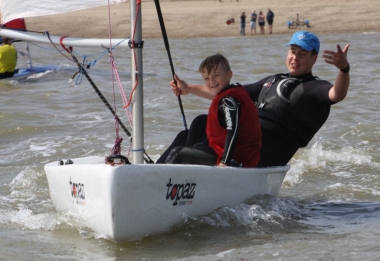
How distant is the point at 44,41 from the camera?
491 centimetres

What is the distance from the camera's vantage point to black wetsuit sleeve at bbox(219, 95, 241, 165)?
4215mm

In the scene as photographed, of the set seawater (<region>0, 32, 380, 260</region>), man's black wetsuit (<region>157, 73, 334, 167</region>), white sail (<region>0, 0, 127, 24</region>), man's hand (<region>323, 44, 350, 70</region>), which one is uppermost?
white sail (<region>0, 0, 127, 24</region>)

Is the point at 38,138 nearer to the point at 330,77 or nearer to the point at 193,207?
the point at 193,207

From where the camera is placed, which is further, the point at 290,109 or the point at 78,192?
the point at 290,109

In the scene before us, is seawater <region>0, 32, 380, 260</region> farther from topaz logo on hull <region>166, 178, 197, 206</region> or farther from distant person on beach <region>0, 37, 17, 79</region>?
distant person on beach <region>0, 37, 17, 79</region>

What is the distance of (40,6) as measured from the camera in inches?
190

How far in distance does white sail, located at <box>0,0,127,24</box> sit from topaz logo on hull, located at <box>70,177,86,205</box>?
1.19 metres

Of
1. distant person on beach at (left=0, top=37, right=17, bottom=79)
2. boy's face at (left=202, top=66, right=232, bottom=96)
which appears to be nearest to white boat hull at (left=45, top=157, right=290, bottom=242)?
boy's face at (left=202, top=66, right=232, bottom=96)

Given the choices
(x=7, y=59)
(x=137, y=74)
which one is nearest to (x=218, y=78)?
(x=137, y=74)

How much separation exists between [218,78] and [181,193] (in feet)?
2.45

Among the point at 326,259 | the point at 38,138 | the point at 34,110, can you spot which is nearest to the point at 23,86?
the point at 34,110

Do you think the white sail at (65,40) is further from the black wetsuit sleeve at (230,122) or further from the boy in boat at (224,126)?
the black wetsuit sleeve at (230,122)

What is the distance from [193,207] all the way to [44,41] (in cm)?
162

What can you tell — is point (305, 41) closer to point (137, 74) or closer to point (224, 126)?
point (224, 126)
